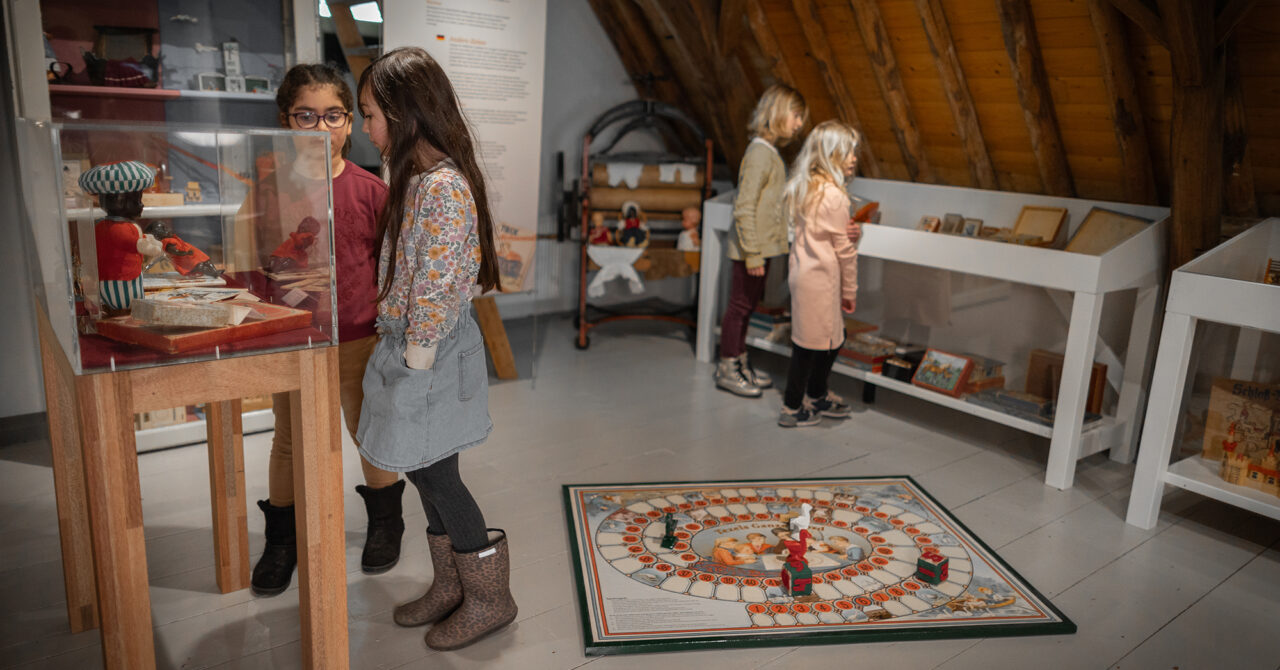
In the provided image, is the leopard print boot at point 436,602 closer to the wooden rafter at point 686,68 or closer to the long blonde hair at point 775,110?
the long blonde hair at point 775,110

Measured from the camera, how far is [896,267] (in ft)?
15.2

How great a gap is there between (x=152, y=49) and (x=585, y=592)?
2.50 m

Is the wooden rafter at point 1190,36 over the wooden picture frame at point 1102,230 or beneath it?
over

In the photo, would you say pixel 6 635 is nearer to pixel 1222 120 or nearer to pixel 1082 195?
pixel 1222 120

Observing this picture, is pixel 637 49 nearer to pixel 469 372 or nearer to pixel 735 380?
pixel 735 380

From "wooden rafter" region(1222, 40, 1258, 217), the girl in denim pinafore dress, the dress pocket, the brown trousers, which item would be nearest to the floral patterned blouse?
the girl in denim pinafore dress

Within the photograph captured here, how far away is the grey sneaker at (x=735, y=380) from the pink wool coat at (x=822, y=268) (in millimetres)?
565

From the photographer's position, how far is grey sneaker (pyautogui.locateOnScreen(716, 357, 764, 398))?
13.8ft

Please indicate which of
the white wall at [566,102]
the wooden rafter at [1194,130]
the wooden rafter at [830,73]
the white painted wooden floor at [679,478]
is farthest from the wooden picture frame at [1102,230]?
the white wall at [566,102]

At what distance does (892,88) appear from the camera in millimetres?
4125

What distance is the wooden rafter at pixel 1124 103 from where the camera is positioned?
125 inches

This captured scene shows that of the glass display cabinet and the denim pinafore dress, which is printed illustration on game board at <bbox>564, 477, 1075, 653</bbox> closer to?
the denim pinafore dress

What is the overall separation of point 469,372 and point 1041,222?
2960mm

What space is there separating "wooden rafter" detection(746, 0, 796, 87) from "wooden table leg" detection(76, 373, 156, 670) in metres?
3.60
